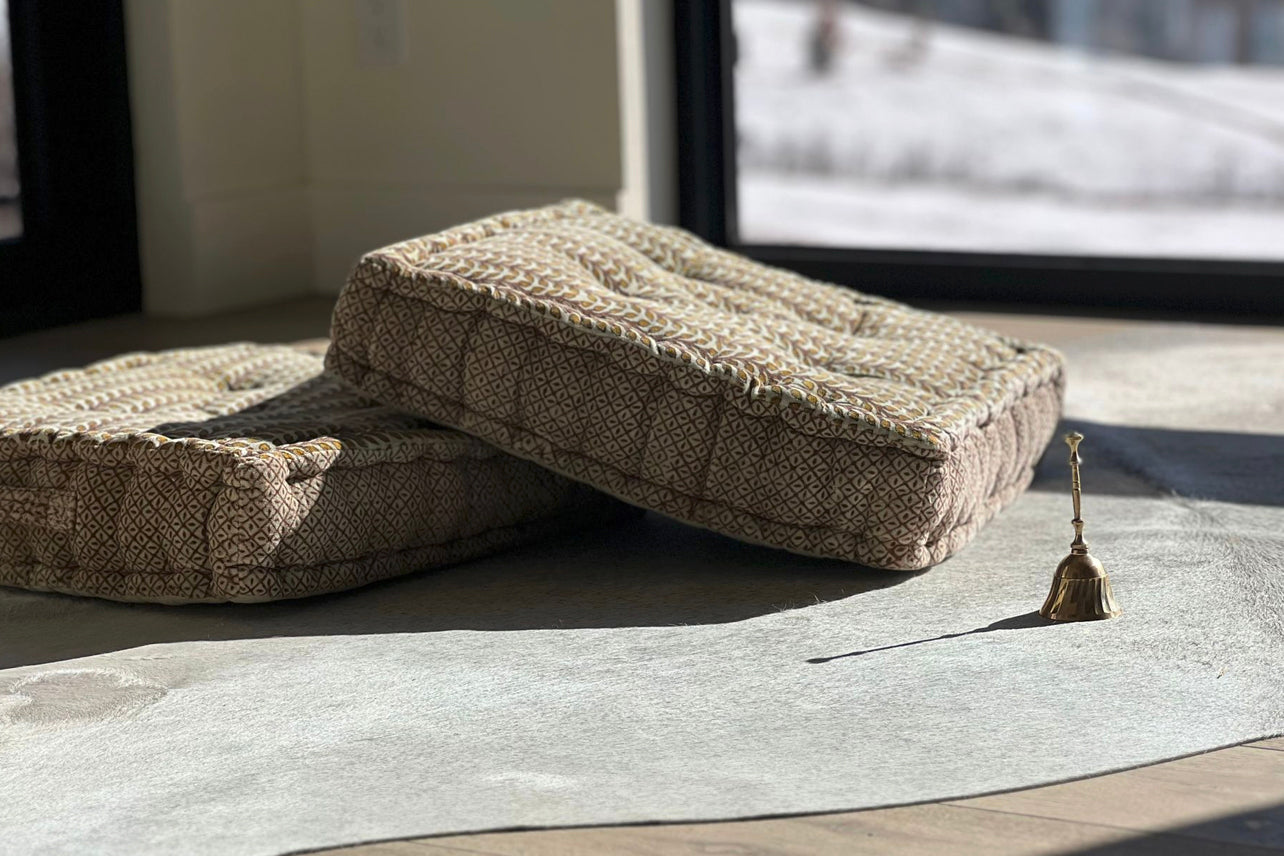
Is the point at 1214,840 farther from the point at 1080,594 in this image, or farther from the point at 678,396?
the point at 678,396

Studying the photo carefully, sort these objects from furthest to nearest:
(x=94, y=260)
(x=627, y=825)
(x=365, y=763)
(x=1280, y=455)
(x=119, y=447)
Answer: (x=94, y=260), (x=1280, y=455), (x=119, y=447), (x=365, y=763), (x=627, y=825)

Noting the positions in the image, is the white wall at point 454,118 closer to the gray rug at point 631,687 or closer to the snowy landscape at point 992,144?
the snowy landscape at point 992,144

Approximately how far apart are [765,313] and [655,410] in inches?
16.2

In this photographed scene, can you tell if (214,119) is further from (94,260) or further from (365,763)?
(365,763)

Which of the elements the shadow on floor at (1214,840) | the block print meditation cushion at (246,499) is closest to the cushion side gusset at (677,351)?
the block print meditation cushion at (246,499)

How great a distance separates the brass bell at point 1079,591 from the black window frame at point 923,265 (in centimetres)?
235

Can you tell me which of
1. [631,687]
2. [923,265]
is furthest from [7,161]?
[631,687]

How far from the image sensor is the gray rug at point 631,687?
1.54 meters

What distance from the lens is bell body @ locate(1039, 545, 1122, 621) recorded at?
6.45 ft

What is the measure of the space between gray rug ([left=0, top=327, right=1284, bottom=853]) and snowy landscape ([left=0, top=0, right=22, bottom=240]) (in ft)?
8.02

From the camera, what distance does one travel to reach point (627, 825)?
1.48 metres

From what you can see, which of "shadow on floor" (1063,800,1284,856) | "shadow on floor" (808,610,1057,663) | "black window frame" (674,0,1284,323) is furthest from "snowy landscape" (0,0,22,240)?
"shadow on floor" (1063,800,1284,856)

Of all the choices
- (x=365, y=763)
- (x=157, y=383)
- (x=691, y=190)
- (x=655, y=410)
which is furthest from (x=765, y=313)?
(x=691, y=190)

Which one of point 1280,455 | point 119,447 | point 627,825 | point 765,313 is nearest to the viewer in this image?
point 627,825
